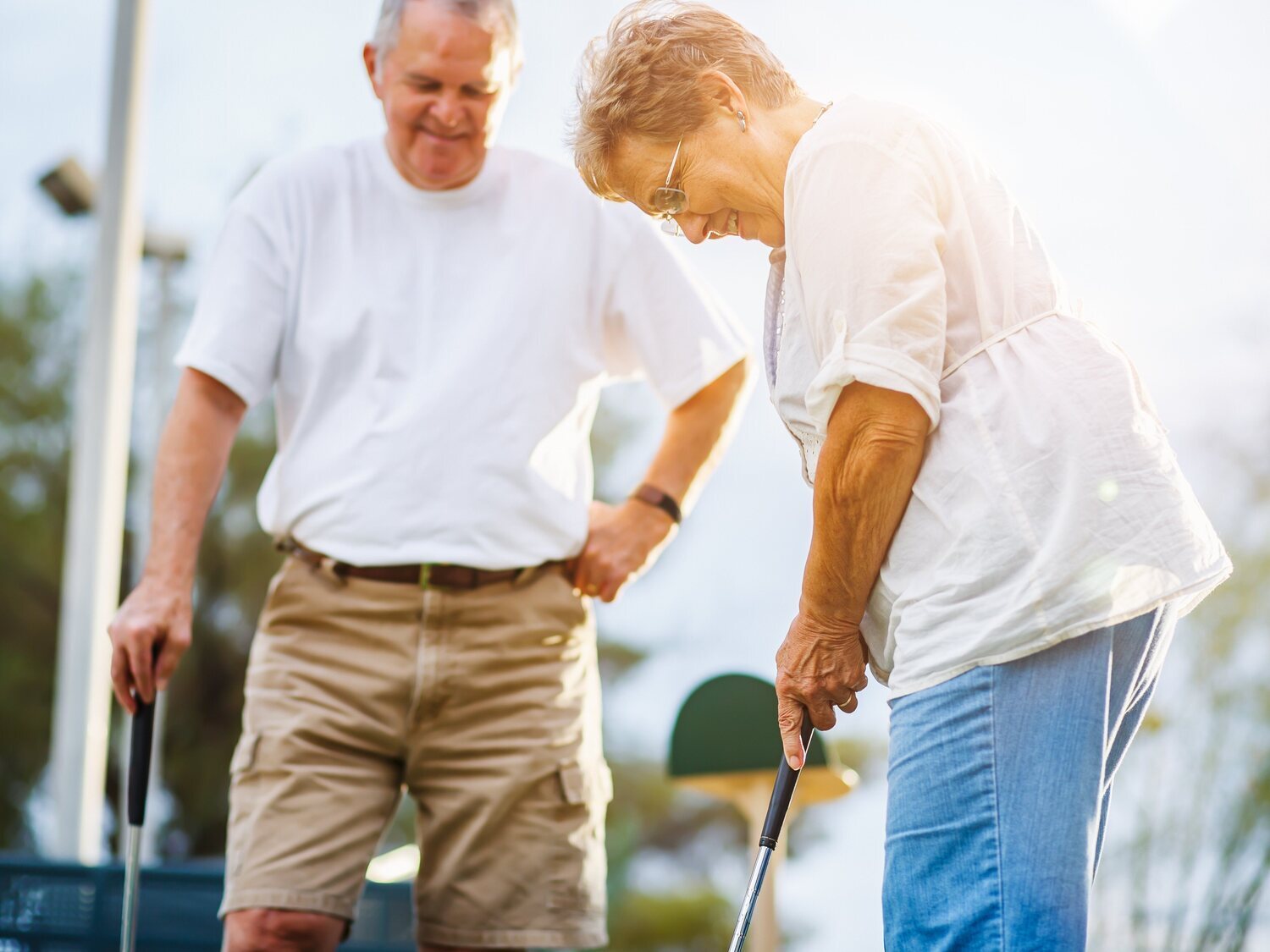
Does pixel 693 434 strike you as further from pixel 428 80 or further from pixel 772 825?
pixel 772 825

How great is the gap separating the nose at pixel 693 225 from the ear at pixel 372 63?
730 mm

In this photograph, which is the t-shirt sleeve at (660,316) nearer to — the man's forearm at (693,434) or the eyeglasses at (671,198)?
the man's forearm at (693,434)

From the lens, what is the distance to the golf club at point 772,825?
1.28 metres

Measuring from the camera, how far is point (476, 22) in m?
1.81

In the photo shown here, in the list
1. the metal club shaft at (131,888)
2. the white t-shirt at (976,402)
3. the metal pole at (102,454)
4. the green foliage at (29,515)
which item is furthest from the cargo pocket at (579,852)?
the green foliage at (29,515)

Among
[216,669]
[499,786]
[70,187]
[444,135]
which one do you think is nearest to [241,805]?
[499,786]

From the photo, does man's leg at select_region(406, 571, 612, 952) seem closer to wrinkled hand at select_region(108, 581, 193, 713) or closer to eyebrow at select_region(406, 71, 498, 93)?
wrinkled hand at select_region(108, 581, 193, 713)

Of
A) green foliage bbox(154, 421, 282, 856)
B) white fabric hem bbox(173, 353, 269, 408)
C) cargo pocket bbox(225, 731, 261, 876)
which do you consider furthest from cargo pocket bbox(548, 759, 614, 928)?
green foliage bbox(154, 421, 282, 856)

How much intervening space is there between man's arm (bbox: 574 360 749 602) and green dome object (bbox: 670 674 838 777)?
48 centimetres

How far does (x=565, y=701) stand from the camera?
5.99 feet

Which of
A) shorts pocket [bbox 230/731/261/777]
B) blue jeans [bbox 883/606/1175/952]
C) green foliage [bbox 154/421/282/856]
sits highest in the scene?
blue jeans [bbox 883/606/1175/952]

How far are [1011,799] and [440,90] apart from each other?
1.22 m

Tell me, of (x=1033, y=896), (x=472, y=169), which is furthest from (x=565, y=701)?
(x=1033, y=896)

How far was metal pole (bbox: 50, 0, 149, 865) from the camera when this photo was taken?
3.33 meters
